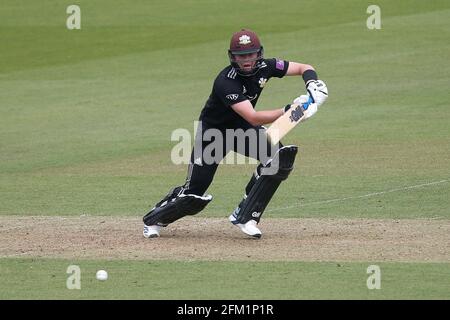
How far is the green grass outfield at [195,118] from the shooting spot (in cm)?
951

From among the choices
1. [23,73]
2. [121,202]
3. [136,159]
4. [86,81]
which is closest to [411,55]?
[86,81]

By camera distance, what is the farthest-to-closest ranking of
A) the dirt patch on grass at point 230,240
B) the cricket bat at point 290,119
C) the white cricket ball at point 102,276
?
the cricket bat at point 290,119
the dirt patch on grass at point 230,240
the white cricket ball at point 102,276

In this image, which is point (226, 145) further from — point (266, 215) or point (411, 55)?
point (411, 55)

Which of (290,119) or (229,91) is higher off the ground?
(229,91)

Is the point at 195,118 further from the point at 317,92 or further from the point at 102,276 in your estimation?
the point at 102,276

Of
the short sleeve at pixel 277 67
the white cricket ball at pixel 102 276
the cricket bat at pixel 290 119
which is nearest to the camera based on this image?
the white cricket ball at pixel 102 276

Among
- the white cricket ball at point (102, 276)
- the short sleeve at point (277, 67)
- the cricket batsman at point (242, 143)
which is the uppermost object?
the short sleeve at point (277, 67)

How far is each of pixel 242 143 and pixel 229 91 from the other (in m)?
0.66

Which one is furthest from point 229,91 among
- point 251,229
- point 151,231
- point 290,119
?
point 151,231

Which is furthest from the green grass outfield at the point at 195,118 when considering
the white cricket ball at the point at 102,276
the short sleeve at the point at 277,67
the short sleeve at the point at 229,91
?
the short sleeve at the point at 277,67

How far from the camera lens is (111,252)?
1053 cm

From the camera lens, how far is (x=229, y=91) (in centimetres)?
1062

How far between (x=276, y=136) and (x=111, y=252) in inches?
78.4

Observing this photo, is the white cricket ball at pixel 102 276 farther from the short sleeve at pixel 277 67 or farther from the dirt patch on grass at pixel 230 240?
the short sleeve at pixel 277 67
